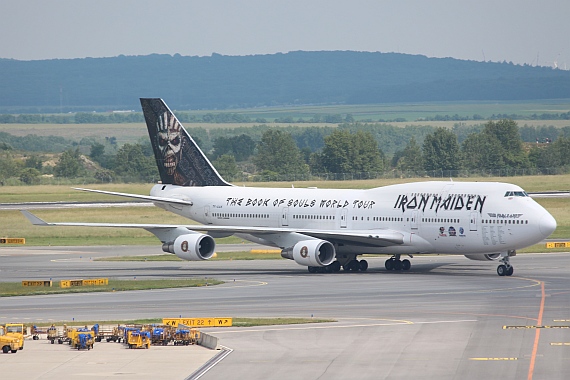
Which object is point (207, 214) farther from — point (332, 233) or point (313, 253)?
point (332, 233)

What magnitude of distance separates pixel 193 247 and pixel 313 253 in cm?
722

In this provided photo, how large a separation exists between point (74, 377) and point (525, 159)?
17466 centimetres

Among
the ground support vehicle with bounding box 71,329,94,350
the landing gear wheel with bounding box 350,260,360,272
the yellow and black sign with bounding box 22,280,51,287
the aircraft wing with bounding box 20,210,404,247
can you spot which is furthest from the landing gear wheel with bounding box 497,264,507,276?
the ground support vehicle with bounding box 71,329,94,350

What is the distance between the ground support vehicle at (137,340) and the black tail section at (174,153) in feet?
123

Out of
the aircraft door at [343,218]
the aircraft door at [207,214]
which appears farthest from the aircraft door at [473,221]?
the aircraft door at [207,214]

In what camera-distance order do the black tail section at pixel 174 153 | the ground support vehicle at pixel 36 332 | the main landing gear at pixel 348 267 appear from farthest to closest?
the black tail section at pixel 174 153 → the main landing gear at pixel 348 267 → the ground support vehicle at pixel 36 332

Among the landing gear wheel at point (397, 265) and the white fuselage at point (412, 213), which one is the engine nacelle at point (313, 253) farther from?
the landing gear wheel at point (397, 265)

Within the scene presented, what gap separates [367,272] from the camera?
64.8 metres

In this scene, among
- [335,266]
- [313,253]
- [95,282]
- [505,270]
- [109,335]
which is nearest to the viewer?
[109,335]

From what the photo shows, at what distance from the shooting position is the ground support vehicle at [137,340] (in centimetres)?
3684

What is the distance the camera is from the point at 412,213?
204ft

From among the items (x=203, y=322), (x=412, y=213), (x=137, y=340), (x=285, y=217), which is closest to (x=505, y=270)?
(x=412, y=213)

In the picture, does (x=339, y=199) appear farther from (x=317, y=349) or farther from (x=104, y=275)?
(x=317, y=349)

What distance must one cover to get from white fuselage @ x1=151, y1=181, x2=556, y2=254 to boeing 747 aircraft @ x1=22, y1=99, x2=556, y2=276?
57 millimetres
